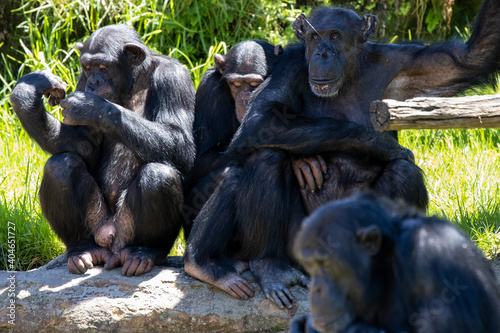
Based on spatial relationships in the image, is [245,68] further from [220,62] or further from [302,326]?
[302,326]

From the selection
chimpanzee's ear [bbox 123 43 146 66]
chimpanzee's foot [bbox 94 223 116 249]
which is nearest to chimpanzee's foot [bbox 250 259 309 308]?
chimpanzee's foot [bbox 94 223 116 249]

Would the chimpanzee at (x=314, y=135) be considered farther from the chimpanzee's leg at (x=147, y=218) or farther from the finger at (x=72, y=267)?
the finger at (x=72, y=267)

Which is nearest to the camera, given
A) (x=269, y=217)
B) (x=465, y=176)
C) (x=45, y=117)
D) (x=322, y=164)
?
(x=269, y=217)

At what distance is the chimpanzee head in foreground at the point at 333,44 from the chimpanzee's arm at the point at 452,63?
0.32 meters

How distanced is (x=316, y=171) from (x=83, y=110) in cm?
183

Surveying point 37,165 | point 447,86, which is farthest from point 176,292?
point 37,165

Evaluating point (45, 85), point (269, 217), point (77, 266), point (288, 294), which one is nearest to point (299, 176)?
point (269, 217)

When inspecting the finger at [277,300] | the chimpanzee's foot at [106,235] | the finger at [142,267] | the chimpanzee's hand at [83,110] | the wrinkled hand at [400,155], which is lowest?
the finger at [277,300]

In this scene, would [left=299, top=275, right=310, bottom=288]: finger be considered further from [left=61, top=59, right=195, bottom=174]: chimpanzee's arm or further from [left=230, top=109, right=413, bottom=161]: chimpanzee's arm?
[left=61, top=59, right=195, bottom=174]: chimpanzee's arm

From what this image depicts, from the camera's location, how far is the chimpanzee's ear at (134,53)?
623 cm

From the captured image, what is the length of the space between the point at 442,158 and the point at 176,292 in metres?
3.76

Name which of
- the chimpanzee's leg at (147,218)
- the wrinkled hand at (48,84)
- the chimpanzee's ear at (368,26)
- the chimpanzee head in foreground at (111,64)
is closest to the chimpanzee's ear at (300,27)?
the chimpanzee's ear at (368,26)

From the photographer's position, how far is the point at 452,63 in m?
5.67

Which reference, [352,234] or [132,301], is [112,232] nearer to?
[132,301]
